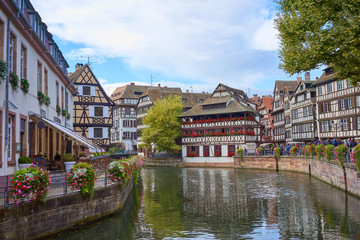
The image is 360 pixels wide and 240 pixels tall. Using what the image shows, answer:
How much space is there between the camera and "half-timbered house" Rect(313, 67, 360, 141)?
131ft

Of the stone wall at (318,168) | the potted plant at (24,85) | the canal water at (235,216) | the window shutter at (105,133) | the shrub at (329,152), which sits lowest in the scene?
the canal water at (235,216)

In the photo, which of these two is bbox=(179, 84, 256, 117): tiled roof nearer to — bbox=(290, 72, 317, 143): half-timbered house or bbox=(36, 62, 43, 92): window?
bbox=(290, 72, 317, 143): half-timbered house

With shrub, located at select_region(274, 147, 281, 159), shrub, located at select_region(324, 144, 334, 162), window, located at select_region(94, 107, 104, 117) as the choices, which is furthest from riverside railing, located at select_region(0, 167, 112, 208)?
shrub, located at select_region(274, 147, 281, 159)

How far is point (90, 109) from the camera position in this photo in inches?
1804

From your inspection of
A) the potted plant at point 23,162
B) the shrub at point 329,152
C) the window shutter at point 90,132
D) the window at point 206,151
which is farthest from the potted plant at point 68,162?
the window at point 206,151

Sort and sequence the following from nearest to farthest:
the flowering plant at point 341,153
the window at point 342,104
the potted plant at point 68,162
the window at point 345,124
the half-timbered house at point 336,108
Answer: the potted plant at point 68,162
the flowering plant at point 341,153
the half-timbered house at point 336,108
the window at point 345,124
the window at point 342,104

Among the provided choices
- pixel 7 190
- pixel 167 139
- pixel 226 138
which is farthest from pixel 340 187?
pixel 167 139

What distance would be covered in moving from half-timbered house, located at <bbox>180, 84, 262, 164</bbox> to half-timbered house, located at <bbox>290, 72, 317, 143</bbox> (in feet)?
17.3

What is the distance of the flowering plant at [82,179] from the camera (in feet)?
42.1

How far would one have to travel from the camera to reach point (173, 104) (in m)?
61.8

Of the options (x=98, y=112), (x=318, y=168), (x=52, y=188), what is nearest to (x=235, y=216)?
(x=52, y=188)

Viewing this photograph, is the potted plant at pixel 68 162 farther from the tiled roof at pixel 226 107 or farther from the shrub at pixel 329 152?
the tiled roof at pixel 226 107

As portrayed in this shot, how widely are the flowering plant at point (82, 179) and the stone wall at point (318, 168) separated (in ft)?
46.8

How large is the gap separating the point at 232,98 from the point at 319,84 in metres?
14.2
